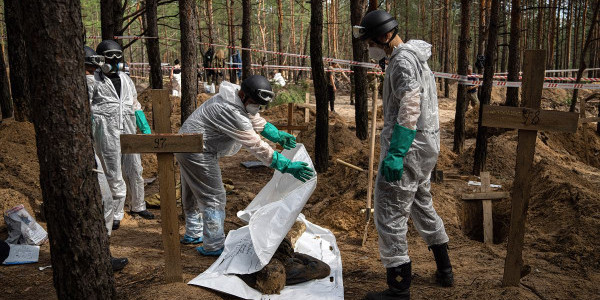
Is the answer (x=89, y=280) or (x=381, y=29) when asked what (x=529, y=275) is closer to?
(x=381, y=29)

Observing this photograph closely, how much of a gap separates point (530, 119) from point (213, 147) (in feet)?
9.05

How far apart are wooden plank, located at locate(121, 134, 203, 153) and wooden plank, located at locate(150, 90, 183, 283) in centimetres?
8

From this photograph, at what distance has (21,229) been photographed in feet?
15.8

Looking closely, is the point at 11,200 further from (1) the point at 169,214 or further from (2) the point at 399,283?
(2) the point at 399,283

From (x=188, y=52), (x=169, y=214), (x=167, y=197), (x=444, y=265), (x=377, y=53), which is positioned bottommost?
(x=444, y=265)

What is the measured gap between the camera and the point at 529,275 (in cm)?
394

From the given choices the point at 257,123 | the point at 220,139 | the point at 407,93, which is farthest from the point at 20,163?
the point at 407,93

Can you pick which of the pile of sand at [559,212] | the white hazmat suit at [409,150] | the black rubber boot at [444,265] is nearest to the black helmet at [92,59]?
the white hazmat suit at [409,150]

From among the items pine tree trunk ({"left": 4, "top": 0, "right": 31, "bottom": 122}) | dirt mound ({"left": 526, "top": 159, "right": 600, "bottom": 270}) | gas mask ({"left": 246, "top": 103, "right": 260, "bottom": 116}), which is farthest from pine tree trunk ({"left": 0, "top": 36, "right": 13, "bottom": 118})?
dirt mound ({"left": 526, "top": 159, "right": 600, "bottom": 270})

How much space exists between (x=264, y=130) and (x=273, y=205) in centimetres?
89

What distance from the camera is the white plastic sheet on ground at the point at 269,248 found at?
3.65 metres

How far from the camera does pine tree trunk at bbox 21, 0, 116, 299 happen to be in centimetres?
261

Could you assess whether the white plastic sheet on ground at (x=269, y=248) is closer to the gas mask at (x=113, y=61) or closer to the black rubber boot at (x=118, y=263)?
the black rubber boot at (x=118, y=263)

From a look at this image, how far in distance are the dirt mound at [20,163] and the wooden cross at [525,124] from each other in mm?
5104
